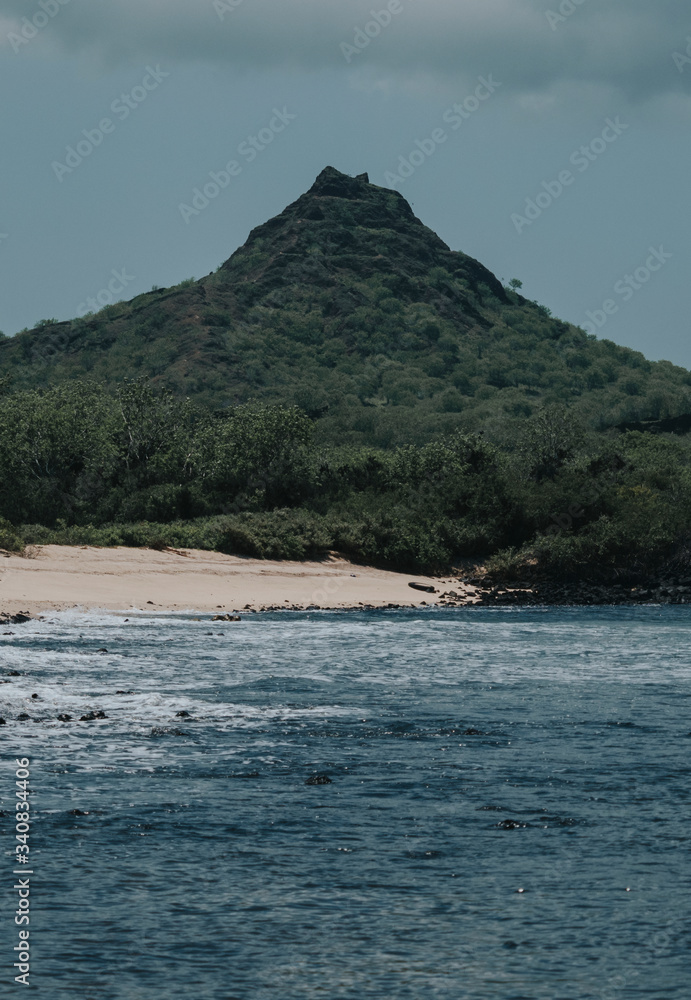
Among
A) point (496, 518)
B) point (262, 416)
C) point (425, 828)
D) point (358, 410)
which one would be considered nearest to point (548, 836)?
point (425, 828)

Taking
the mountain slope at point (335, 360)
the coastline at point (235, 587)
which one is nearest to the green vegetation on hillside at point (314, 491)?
the coastline at point (235, 587)

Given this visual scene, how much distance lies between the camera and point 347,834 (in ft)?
38.6

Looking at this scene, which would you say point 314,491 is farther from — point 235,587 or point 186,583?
point 186,583

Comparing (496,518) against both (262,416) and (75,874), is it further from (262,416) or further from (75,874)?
(75,874)

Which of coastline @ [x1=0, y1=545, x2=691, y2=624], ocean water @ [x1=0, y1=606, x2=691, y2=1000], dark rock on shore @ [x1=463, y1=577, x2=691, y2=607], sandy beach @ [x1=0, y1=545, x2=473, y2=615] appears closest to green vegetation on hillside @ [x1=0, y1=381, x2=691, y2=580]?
dark rock on shore @ [x1=463, y1=577, x2=691, y2=607]

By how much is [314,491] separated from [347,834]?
45.8 meters

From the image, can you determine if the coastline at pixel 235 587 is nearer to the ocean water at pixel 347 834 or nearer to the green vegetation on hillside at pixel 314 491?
the green vegetation on hillside at pixel 314 491

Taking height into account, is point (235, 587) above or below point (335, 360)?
below

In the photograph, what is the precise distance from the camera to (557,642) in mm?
31938

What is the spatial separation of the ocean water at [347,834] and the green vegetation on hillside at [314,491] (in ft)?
86.2

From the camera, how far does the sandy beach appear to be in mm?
37156

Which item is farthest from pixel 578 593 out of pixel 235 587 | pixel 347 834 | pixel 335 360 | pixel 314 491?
pixel 335 360

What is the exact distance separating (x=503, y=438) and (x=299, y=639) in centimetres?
6704

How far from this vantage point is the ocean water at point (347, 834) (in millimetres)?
8430
